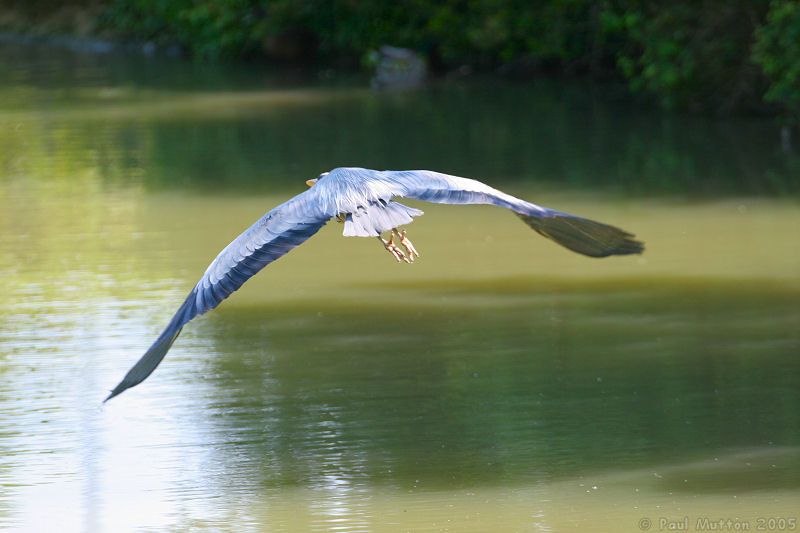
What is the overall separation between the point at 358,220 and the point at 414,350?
2947mm

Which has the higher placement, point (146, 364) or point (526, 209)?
point (526, 209)

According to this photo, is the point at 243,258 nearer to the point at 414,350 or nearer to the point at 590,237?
the point at 590,237

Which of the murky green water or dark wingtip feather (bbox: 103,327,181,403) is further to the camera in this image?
the murky green water

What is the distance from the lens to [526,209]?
518 cm

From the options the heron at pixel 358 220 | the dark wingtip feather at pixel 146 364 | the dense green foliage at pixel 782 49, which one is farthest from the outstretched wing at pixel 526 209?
the dense green foliage at pixel 782 49

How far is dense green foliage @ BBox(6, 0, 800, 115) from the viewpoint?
1586 centimetres

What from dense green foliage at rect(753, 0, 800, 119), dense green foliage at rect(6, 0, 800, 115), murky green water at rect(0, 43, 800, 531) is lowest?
murky green water at rect(0, 43, 800, 531)

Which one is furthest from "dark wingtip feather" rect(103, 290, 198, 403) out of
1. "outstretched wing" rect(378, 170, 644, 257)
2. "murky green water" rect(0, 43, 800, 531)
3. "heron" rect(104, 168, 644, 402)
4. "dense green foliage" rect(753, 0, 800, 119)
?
"dense green foliage" rect(753, 0, 800, 119)

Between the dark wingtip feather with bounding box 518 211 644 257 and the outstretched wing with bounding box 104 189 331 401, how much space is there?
791mm

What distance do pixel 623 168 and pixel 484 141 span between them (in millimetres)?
2204

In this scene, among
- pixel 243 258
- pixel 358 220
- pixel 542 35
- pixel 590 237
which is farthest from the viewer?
pixel 542 35

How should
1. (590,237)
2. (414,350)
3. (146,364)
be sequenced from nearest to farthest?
(146,364) → (590,237) → (414,350)

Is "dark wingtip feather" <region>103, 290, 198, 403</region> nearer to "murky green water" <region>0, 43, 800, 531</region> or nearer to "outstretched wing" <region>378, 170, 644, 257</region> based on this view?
"outstretched wing" <region>378, 170, 644, 257</region>

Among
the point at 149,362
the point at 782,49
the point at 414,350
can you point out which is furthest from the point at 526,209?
the point at 782,49
